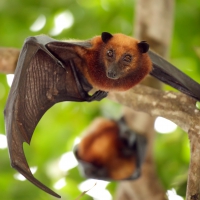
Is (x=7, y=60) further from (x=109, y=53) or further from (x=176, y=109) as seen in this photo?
(x=176, y=109)

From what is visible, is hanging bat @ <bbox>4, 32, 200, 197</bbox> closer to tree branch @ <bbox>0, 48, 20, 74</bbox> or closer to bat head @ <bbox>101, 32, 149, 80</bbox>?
bat head @ <bbox>101, 32, 149, 80</bbox>

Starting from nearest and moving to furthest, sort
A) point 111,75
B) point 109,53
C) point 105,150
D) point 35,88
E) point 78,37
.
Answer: point 111,75, point 109,53, point 35,88, point 105,150, point 78,37

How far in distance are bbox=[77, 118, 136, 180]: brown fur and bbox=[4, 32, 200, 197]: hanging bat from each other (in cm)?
174

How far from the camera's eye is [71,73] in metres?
3.12

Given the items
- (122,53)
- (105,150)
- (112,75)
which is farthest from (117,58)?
(105,150)

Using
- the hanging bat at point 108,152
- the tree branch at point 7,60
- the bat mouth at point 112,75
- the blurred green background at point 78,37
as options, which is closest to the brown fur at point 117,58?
the bat mouth at point 112,75

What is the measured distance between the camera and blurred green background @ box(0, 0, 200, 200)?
5129 mm

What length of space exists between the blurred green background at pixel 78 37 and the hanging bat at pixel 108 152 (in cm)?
54

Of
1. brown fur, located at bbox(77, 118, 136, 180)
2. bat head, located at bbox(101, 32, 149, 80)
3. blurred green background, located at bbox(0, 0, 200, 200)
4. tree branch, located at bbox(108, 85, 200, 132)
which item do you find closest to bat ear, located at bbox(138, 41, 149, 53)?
bat head, located at bbox(101, 32, 149, 80)

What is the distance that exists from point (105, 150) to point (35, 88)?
1913mm

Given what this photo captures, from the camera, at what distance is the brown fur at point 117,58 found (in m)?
2.87

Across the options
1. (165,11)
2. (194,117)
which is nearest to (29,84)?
(194,117)

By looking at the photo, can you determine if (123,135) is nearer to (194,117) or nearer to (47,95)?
(47,95)

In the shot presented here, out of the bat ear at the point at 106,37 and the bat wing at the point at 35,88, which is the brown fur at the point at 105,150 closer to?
the bat wing at the point at 35,88
